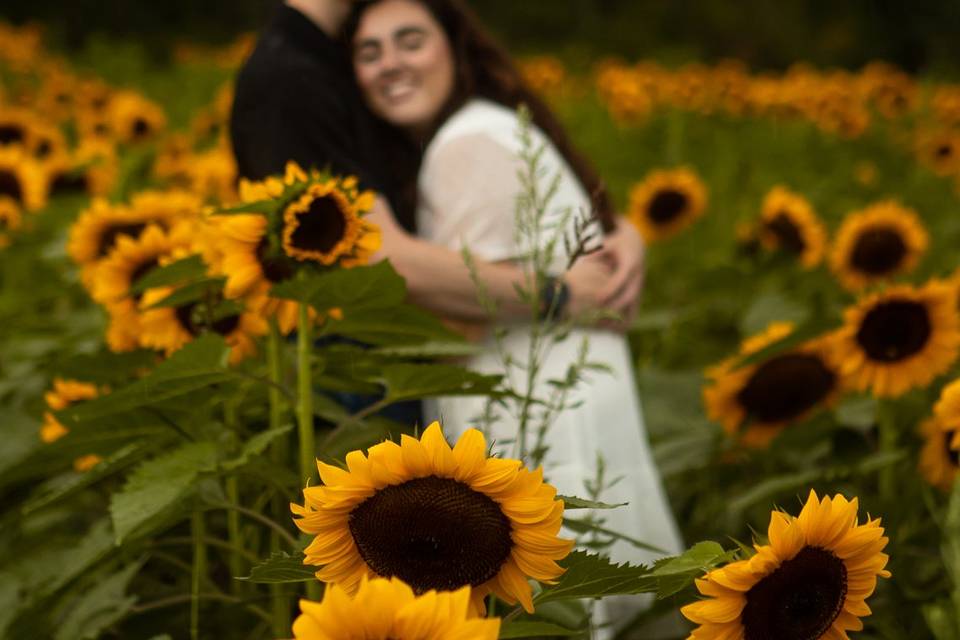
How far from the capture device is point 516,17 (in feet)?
44.5

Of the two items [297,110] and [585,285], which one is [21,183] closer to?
[297,110]

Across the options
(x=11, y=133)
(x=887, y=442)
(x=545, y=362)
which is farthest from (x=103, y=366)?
(x=11, y=133)

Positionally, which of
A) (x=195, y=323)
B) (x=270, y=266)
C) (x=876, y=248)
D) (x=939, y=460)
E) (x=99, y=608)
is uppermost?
(x=270, y=266)

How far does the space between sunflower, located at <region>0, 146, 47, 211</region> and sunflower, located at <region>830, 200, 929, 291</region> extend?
170 cm

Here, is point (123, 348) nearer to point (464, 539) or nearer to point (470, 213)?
point (470, 213)

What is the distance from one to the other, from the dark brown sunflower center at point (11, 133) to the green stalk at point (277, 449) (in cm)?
206

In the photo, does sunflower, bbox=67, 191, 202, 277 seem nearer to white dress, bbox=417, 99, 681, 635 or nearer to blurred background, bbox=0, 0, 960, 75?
white dress, bbox=417, 99, 681, 635

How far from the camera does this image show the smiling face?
79.2 inches

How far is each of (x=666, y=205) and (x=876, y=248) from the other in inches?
34.9

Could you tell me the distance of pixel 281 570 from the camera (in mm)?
953

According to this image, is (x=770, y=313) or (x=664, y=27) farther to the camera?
(x=664, y=27)

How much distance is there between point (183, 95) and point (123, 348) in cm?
511

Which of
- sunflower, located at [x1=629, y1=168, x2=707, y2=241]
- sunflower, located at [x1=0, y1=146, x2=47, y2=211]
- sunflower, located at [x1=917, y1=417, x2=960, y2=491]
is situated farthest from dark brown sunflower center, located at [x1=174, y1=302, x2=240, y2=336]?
sunflower, located at [x1=629, y1=168, x2=707, y2=241]

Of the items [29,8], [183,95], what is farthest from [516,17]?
[183,95]
